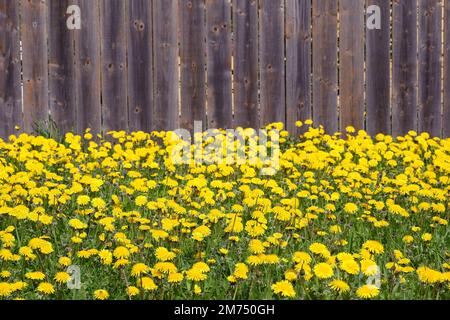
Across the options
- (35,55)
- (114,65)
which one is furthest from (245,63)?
(35,55)

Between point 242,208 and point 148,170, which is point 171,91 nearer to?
point 148,170

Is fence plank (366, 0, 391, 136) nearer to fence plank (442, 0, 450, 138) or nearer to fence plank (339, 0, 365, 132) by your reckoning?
fence plank (339, 0, 365, 132)

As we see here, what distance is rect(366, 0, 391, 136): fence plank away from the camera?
6680mm

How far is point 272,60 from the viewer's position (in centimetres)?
655

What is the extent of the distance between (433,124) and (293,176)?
2.57 meters

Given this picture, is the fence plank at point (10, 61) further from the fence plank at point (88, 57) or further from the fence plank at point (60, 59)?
the fence plank at point (88, 57)

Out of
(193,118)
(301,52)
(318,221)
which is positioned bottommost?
(318,221)

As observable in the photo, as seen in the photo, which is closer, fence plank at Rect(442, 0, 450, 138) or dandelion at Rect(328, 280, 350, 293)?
dandelion at Rect(328, 280, 350, 293)

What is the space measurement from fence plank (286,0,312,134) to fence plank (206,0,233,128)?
55 centimetres

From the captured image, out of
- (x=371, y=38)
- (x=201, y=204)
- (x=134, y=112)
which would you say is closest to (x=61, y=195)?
(x=201, y=204)

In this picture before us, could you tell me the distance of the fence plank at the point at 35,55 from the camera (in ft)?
21.2

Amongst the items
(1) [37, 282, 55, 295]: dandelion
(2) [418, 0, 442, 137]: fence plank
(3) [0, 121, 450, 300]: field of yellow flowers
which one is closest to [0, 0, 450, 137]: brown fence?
(2) [418, 0, 442, 137]: fence plank

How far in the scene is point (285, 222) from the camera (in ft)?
13.7

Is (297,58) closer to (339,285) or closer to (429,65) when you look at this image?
(429,65)
